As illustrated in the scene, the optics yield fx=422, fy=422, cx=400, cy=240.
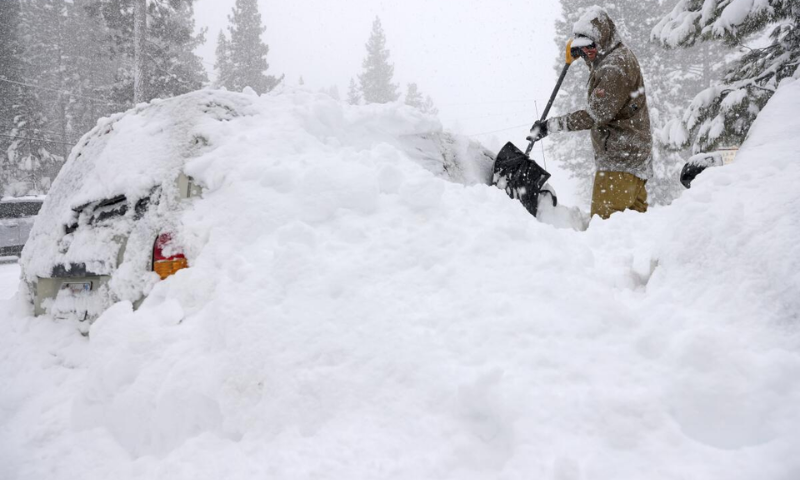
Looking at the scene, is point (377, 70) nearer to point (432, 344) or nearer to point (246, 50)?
point (246, 50)

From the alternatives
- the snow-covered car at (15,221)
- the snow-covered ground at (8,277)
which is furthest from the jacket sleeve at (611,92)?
the snow-covered car at (15,221)

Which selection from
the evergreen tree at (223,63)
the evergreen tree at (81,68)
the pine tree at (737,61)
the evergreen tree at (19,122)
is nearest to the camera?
the pine tree at (737,61)

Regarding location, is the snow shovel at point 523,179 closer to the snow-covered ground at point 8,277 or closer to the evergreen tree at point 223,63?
the snow-covered ground at point 8,277

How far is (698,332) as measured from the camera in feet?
4.83

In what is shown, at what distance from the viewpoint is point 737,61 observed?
22.4 ft

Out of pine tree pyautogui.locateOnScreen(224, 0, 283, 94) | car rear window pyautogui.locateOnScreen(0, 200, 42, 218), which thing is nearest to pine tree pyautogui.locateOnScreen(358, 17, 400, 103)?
pine tree pyautogui.locateOnScreen(224, 0, 283, 94)

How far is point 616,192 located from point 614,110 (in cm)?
72

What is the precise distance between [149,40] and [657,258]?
63.8 feet

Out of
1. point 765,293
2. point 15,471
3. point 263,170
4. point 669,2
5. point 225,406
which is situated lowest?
point 15,471

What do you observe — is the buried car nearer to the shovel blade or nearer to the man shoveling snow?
the shovel blade

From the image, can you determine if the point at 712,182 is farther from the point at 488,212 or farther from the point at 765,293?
the point at 488,212

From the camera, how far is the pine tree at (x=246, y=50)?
24.1m

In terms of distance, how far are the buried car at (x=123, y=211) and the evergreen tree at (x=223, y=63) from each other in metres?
24.1

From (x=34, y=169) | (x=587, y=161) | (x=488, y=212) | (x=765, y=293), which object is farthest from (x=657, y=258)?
(x=34, y=169)
